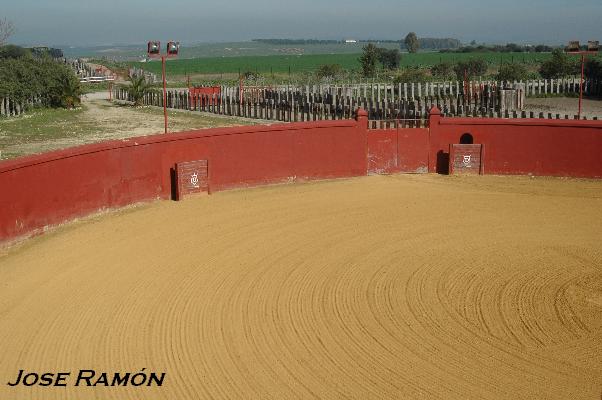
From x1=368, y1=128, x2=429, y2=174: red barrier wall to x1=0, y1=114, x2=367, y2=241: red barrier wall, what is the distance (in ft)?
1.21

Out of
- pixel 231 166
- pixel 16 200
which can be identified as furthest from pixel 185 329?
pixel 231 166

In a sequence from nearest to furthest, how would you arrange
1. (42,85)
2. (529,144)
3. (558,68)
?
(529,144)
(42,85)
(558,68)

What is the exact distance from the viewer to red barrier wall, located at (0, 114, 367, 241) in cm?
1366

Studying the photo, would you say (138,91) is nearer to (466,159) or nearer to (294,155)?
(294,155)

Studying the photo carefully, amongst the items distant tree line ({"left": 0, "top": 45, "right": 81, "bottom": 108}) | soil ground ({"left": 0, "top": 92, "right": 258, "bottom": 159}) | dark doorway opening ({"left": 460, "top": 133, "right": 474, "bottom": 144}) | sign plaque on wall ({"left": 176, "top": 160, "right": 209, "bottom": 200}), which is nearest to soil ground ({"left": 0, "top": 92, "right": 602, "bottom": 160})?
soil ground ({"left": 0, "top": 92, "right": 258, "bottom": 159})

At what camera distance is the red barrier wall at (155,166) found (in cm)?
1366

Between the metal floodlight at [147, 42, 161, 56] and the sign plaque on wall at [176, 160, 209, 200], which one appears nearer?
the sign plaque on wall at [176, 160, 209, 200]

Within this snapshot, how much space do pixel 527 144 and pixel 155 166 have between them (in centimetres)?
942

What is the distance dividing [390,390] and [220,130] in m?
10.9

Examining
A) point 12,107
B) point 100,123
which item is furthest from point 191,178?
point 12,107

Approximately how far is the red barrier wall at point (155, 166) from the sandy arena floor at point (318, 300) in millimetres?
561

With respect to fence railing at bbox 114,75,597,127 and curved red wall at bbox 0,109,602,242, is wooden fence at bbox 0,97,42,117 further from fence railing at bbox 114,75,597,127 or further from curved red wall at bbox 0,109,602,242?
curved red wall at bbox 0,109,602,242

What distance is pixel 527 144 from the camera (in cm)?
1919

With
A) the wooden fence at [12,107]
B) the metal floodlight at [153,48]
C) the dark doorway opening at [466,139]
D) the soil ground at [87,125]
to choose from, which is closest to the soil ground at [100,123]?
the soil ground at [87,125]
